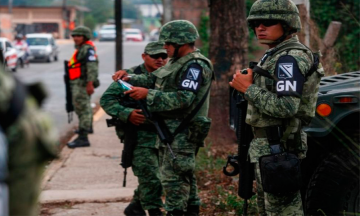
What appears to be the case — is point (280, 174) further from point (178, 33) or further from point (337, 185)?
point (178, 33)

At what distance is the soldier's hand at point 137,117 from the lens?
5641 mm

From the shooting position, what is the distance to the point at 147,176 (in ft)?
18.9

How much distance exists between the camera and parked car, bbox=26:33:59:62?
35438mm

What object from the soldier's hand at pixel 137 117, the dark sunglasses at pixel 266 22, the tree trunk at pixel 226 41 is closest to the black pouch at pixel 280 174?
the dark sunglasses at pixel 266 22

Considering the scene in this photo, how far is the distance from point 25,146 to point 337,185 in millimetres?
3398

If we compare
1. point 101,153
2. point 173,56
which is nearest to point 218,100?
point 101,153

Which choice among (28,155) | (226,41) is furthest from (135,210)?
(28,155)

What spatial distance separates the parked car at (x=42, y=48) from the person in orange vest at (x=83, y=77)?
2558cm

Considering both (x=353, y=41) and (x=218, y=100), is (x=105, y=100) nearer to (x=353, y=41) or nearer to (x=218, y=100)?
(x=218, y=100)

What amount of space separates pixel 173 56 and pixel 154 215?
1.43 m

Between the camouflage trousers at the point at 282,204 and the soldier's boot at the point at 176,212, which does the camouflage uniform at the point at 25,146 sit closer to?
the camouflage trousers at the point at 282,204

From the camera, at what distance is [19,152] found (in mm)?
1796

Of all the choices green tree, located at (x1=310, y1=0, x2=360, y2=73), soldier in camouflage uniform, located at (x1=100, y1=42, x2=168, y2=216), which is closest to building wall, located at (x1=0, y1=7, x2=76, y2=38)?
green tree, located at (x1=310, y1=0, x2=360, y2=73)

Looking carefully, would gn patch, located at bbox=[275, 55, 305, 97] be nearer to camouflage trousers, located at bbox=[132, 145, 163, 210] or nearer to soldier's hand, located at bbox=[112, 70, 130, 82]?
soldier's hand, located at bbox=[112, 70, 130, 82]
